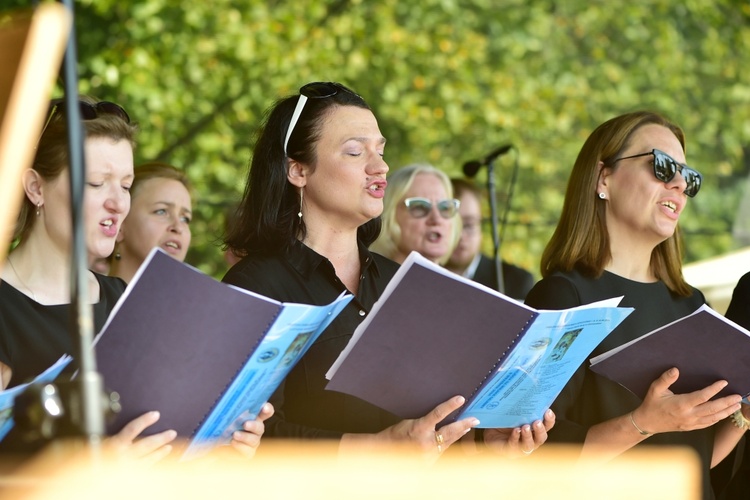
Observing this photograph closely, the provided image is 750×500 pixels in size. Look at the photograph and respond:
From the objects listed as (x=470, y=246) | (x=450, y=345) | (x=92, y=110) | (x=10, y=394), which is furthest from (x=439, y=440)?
(x=470, y=246)

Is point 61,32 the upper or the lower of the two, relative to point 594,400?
upper

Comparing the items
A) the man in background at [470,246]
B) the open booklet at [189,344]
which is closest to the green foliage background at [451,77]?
the man in background at [470,246]

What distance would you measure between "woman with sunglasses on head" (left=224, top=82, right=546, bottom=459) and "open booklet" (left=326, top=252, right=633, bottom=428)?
0.28 meters

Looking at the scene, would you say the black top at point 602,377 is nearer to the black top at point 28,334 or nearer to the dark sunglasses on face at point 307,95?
the dark sunglasses on face at point 307,95

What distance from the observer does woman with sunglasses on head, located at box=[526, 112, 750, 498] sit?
2.70m

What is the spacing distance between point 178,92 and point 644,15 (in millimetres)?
5216

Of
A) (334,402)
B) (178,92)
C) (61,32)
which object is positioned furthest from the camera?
(178,92)

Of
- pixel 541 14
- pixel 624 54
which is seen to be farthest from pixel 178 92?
pixel 624 54

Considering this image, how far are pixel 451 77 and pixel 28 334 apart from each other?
7535 mm

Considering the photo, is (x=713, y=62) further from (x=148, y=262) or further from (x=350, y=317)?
(x=148, y=262)

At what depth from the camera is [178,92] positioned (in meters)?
7.98

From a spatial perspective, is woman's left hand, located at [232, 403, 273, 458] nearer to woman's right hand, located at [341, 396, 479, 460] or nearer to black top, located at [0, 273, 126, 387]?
woman's right hand, located at [341, 396, 479, 460]

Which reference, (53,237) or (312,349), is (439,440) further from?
(53,237)

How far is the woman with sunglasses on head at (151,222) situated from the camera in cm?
411
